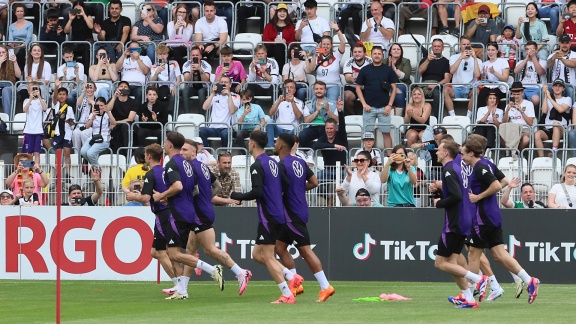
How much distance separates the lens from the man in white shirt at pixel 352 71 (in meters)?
25.5

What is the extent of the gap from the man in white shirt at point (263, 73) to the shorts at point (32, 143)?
4375 millimetres

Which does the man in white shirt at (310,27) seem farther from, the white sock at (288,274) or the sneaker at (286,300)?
the sneaker at (286,300)

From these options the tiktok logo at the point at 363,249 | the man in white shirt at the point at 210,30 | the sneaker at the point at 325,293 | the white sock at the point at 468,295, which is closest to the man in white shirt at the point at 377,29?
the man in white shirt at the point at 210,30

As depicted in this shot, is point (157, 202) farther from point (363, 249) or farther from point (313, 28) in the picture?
point (313, 28)

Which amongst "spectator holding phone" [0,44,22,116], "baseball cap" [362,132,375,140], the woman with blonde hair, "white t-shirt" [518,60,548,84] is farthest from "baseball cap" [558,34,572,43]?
"spectator holding phone" [0,44,22,116]

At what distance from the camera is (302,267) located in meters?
22.4

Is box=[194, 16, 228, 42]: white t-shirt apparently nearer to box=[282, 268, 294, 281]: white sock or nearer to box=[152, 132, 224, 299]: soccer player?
box=[152, 132, 224, 299]: soccer player

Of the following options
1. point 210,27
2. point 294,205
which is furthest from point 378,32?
point 294,205

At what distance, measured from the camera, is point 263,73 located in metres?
26.1

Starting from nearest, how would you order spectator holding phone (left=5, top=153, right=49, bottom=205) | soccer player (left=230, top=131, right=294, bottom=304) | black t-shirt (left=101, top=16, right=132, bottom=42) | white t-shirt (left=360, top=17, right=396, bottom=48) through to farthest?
soccer player (left=230, top=131, right=294, bottom=304) → spectator holding phone (left=5, top=153, right=49, bottom=205) → white t-shirt (left=360, top=17, right=396, bottom=48) → black t-shirt (left=101, top=16, right=132, bottom=42)

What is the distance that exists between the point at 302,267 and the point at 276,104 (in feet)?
12.9

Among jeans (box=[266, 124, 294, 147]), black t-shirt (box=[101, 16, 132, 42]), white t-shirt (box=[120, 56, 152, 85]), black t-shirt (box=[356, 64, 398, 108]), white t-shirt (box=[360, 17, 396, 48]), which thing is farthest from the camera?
black t-shirt (box=[101, 16, 132, 42])

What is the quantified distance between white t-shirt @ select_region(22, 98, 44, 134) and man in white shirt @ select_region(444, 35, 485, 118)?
7.94 metres

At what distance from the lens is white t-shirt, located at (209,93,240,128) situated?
25.1 meters
